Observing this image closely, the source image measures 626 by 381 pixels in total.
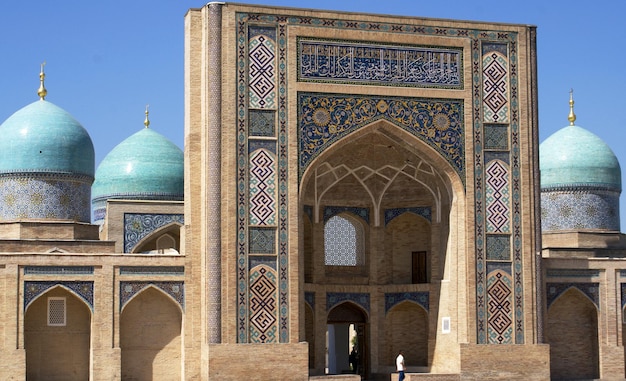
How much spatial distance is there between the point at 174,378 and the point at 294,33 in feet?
16.8

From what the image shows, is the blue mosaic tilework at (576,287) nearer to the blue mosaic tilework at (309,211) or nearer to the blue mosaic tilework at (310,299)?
the blue mosaic tilework at (310,299)

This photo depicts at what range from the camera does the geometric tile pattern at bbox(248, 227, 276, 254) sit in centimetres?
1802

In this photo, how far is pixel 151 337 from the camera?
18.4 m

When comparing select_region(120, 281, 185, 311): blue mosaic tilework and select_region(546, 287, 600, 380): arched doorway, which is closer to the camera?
select_region(120, 281, 185, 311): blue mosaic tilework

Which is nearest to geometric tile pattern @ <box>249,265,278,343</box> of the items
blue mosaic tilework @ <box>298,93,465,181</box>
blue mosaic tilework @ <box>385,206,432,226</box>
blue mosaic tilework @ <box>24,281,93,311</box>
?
→ blue mosaic tilework @ <box>298,93,465,181</box>

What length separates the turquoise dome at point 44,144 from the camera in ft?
72.9

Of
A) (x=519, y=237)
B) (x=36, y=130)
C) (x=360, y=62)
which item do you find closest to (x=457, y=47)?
(x=360, y=62)

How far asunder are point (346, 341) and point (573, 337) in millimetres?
4949

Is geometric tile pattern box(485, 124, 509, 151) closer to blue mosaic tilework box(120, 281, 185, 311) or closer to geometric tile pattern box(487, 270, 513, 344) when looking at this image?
geometric tile pattern box(487, 270, 513, 344)

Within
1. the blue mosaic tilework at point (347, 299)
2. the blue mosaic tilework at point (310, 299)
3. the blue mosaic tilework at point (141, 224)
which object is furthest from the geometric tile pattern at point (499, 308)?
the blue mosaic tilework at point (141, 224)

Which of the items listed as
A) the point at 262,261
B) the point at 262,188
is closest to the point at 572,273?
the point at 262,261

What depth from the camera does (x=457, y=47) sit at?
19.1 meters

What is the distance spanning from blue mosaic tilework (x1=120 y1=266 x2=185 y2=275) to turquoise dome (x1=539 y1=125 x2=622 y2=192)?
30.3ft

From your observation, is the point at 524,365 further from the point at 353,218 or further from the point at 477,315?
the point at 353,218
